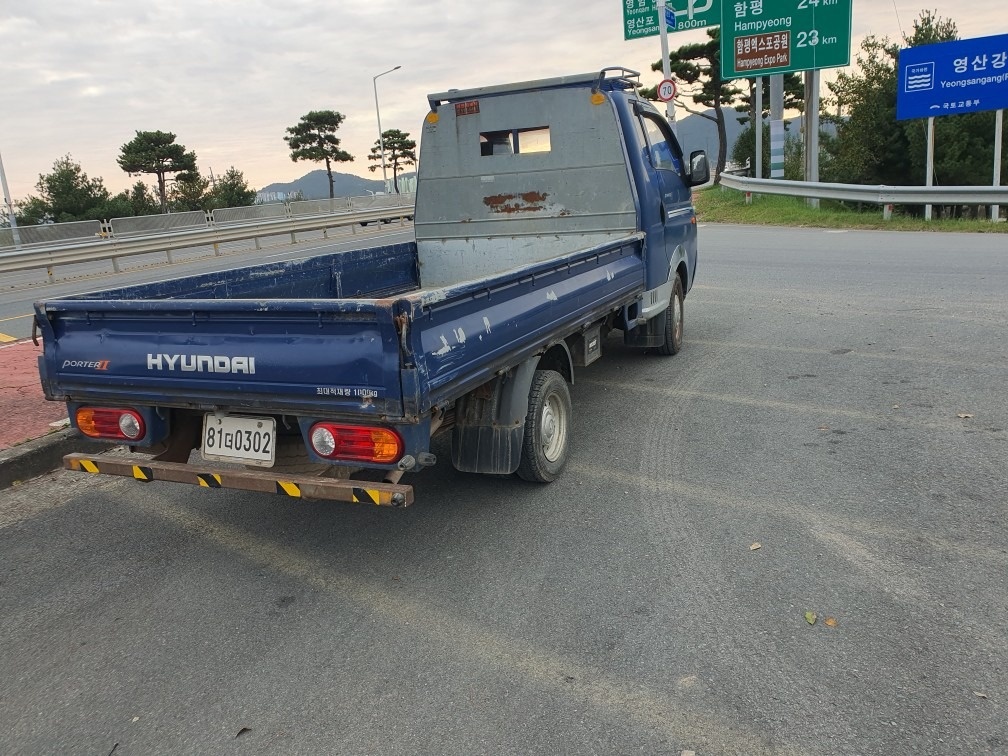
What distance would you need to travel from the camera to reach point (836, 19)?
21.3m

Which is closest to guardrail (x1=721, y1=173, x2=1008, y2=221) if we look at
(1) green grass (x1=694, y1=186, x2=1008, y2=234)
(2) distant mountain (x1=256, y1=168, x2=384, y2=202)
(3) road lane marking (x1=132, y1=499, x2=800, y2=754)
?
(1) green grass (x1=694, y1=186, x2=1008, y2=234)

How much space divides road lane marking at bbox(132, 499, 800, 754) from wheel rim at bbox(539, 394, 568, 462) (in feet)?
4.68

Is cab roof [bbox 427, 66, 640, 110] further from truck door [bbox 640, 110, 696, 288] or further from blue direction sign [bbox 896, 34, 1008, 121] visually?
blue direction sign [bbox 896, 34, 1008, 121]

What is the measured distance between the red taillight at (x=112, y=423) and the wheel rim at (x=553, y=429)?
213cm

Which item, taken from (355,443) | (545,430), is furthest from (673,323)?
(355,443)

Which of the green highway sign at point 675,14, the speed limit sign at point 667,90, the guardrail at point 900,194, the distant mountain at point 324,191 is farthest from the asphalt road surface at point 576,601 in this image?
the distant mountain at point 324,191

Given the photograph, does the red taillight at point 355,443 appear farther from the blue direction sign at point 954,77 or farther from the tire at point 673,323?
the blue direction sign at point 954,77

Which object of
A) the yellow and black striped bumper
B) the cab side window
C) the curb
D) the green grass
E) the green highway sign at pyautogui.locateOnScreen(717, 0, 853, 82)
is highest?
the green highway sign at pyautogui.locateOnScreen(717, 0, 853, 82)

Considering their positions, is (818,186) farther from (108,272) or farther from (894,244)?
(108,272)

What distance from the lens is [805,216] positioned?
19.7 meters

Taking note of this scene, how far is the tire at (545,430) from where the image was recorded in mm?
4418

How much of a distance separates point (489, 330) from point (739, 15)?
878 inches

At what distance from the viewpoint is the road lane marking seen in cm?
256

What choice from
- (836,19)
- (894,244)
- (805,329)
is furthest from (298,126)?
(805,329)
